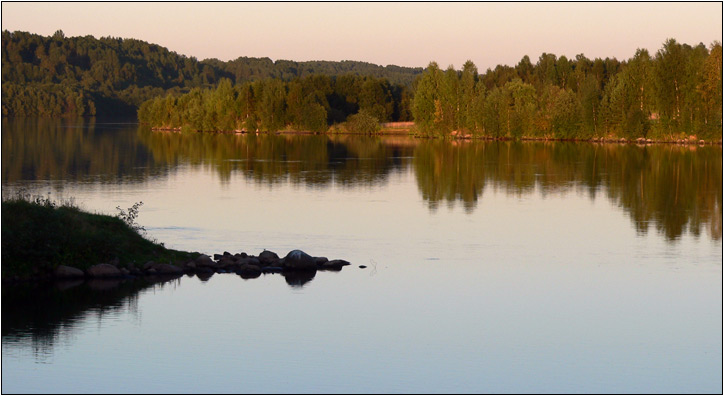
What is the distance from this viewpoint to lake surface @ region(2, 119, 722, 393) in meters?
16.4

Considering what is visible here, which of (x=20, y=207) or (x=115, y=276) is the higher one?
(x=20, y=207)

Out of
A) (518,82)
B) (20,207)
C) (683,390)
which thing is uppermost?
(518,82)

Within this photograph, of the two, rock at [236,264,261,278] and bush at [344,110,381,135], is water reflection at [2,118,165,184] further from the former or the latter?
bush at [344,110,381,135]

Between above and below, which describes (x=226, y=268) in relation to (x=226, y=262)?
below

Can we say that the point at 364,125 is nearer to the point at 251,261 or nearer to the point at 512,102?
the point at 512,102

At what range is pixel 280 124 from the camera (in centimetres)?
14000

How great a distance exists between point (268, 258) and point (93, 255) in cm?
437

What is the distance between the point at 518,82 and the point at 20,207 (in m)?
93.0

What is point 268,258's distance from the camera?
25.6 meters

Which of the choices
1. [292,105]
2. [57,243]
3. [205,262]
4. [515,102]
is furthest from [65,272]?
[292,105]

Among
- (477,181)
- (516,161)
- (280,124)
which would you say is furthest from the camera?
(280,124)

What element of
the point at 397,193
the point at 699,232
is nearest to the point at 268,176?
the point at 397,193

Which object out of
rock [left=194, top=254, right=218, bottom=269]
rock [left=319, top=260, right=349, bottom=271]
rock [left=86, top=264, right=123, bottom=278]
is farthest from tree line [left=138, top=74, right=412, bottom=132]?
rock [left=86, top=264, right=123, bottom=278]

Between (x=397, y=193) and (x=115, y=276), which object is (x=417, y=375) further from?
(x=397, y=193)
